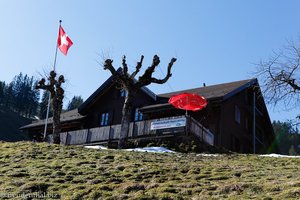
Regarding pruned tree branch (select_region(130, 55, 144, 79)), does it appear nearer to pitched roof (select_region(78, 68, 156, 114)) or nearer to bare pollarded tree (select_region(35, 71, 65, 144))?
bare pollarded tree (select_region(35, 71, 65, 144))

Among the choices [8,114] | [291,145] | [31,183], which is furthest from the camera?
[8,114]

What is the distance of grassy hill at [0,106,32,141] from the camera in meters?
95.2

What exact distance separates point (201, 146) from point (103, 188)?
45.8 ft

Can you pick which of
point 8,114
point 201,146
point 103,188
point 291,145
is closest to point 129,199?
point 103,188

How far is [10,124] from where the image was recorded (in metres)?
106

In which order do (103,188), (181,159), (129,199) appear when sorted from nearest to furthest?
(129,199), (103,188), (181,159)

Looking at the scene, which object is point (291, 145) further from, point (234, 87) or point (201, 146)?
point (201, 146)

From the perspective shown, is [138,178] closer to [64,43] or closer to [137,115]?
[64,43]

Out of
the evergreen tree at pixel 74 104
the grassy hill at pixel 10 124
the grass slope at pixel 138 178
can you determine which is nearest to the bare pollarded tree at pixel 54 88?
the grass slope at pixel 138 178

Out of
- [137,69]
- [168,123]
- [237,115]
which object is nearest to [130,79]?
[137,69]

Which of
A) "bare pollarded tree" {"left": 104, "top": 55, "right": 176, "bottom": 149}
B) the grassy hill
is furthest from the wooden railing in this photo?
the grassy hill

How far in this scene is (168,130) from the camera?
90.4ft

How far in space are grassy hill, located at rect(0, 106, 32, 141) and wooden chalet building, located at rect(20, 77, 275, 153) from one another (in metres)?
54.5

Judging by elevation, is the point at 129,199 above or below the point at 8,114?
below
